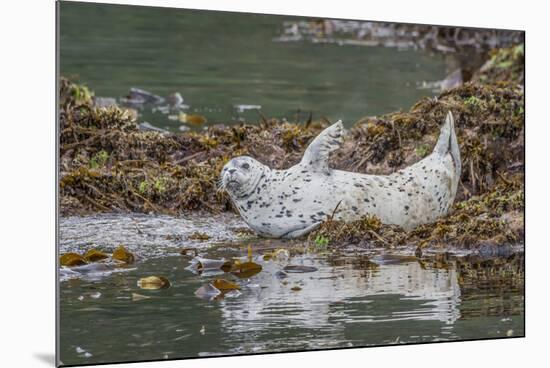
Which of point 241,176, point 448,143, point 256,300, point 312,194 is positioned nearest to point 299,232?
point 312,194

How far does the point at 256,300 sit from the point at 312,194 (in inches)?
35.4

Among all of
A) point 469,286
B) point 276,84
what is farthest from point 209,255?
point 469,286

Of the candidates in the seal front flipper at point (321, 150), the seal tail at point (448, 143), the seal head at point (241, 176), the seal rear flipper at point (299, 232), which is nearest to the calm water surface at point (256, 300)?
the seal rear flipper at point (299, 232)

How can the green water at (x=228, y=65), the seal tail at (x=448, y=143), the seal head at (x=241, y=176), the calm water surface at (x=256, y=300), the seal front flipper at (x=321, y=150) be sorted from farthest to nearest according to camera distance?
the seal tail at (x=448, y=143) < the seal front flipper at (x=321, y=150) < the seal head at (x=241, y=176) < the green water at (x=228, y=65) < the calm water surface at (x=256, y=300)

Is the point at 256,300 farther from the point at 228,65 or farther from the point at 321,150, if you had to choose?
the point at 228,65

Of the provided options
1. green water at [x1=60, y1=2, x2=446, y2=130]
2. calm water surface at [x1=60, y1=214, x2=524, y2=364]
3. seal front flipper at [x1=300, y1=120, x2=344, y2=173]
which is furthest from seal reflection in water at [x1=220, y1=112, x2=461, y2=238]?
green water at [x1=60, y1=2, x2=446, y2=130]

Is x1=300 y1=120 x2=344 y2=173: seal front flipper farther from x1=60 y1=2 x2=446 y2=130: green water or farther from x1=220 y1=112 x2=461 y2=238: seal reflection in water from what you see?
x1=60 y1=2 x2=446 y2=130: green water

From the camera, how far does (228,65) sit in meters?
8.55

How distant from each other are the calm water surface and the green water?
2.74ft

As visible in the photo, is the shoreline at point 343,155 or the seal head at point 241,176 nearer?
the shoreline at point 343,155

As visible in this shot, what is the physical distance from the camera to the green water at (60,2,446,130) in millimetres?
8121

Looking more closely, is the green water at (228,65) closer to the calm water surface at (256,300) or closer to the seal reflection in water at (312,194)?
the seal reflection in water at (312,194)

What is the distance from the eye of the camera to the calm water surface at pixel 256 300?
7891 mm

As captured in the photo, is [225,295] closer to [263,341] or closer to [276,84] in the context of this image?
[263,341]
